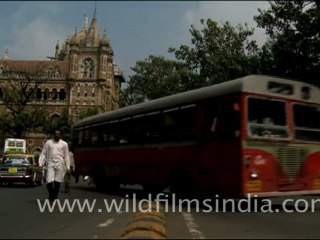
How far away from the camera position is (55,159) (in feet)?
43.0

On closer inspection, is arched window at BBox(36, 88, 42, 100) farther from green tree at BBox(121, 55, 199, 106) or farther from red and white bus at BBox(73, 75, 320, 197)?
red and white bus at BBox(73, 75, 320, 197)

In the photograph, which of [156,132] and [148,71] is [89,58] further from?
[156,132]

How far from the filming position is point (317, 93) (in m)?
13.5

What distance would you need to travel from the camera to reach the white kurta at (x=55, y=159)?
13.1 m

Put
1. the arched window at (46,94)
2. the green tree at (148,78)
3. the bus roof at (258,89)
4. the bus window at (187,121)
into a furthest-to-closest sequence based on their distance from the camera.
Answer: the arched window at (46,94)
the green tree at (148,78)
the bus window at (187,121)
the bus roof at (258,89)

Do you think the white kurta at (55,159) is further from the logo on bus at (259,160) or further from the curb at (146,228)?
the logo on bus at (259,160)

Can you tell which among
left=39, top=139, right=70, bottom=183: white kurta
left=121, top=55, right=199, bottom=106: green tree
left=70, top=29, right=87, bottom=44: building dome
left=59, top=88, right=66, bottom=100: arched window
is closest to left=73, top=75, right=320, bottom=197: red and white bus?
left=39, top=139, right=70, bottom=183: white kurta

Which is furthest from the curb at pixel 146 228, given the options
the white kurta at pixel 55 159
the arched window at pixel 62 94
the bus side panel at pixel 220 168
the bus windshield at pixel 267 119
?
the arched window at pixel 62 94

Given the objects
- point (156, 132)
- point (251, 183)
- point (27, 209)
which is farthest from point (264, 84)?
point (27, 209)

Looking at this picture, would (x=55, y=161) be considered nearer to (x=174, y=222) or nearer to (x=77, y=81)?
(x=174, y=222)

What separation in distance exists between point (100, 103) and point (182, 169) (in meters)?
80.9

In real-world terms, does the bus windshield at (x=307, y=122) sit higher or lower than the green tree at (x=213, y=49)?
lower

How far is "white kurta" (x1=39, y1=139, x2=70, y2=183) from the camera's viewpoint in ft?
42.9

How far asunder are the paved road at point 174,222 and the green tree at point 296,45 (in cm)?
1378
